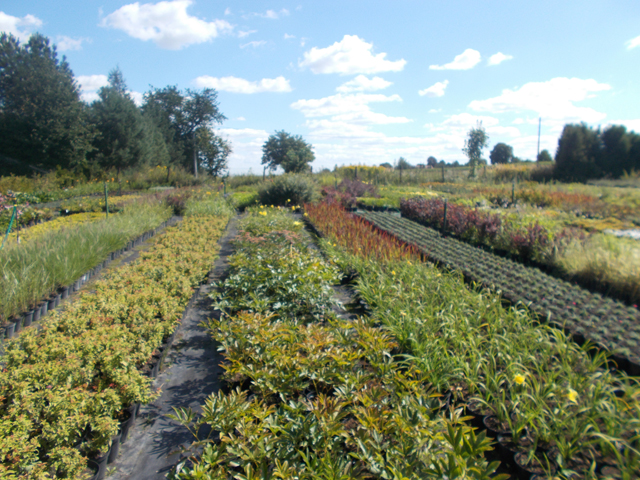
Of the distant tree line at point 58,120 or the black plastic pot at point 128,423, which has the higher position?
the distant tree line at point 58,120

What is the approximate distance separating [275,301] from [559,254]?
415 centimetres

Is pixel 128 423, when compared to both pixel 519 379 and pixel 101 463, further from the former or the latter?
pixel 519 379

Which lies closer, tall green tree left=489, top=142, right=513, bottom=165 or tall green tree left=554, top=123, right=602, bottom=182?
tall green tree left=554, top=123, right=602, bottom=182

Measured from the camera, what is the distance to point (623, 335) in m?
2.94

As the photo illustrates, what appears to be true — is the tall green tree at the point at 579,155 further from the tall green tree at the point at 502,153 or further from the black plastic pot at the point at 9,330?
the black plastic pot at the point at 9,330

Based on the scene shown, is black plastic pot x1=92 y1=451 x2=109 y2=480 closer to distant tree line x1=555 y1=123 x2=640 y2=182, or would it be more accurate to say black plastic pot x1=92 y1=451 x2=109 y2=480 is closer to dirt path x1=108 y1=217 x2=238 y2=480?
dirt path x1=108 y1=217 x2=238 y2=480

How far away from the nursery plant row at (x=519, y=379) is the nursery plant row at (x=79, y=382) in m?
1.78

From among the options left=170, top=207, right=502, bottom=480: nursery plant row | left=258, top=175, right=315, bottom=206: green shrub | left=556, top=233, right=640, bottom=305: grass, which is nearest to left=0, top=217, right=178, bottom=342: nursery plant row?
left=170, top=207, right=502, bottom=480: nursery plant row

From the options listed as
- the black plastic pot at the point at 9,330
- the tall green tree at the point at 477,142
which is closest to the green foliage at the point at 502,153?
the tall green tree at the point at 477,142

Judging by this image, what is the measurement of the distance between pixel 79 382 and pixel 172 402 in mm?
680

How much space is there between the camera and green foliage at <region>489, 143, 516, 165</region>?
41.5 metres

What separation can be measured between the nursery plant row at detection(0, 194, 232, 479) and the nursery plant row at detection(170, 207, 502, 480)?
42 cm

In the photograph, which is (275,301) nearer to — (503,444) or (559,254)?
(503,444)

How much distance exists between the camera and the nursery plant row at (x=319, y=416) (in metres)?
1.52
